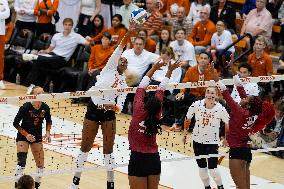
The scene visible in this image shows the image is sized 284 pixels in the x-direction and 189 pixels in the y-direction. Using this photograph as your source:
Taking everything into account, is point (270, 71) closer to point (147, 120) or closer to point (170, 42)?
point (170, 42)

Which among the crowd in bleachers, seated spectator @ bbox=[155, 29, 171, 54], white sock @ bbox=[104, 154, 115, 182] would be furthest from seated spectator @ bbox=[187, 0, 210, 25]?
white sock @ bbox=[104, 154, 115, 182]

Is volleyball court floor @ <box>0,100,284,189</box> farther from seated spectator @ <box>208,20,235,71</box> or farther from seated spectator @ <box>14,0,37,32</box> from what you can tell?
seated spectator @ <box>14,0,37,32</box>

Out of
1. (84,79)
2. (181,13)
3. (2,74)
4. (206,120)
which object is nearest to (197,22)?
(181,13)

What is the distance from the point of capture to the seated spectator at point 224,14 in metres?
19.6

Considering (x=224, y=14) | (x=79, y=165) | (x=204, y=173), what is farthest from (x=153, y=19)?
(x=79, y=165)

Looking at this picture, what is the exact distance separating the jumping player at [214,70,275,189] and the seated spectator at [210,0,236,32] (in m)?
7.93

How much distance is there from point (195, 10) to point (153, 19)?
1016 millimetres

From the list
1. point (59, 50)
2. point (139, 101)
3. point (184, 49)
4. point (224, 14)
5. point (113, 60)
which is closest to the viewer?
point (139, 101)

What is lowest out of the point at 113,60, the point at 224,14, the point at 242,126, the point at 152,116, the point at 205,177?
the point at 205,177

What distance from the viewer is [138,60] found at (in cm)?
1772

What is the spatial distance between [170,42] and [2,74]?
12.8 ft

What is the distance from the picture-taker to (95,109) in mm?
12453

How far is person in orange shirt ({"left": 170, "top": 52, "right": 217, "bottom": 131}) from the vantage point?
52.7 feet

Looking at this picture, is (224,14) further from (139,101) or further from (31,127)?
(139,101)
